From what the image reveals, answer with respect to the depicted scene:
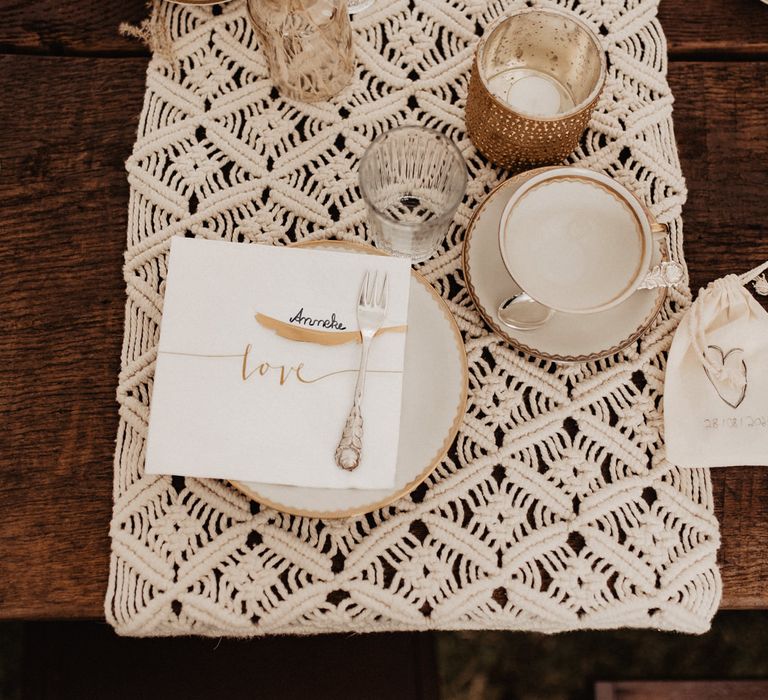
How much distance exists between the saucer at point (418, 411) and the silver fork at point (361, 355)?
4 cm

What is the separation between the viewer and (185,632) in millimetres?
614

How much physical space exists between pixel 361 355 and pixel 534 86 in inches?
14.1

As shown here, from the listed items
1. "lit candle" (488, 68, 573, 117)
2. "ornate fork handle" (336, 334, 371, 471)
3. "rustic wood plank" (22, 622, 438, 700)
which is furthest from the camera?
"rustic wood plank" (22, 622, 438, 700)

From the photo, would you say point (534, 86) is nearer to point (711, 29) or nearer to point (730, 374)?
point (711, 29)

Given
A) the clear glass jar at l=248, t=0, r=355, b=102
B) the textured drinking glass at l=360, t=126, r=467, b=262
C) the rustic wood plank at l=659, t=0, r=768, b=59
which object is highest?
the rustic wood plank at l=659, t=0, r=768, b=59

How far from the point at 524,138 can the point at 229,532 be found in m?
0.50

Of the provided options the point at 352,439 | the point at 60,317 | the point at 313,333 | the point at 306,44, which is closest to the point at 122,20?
the point at 306,44

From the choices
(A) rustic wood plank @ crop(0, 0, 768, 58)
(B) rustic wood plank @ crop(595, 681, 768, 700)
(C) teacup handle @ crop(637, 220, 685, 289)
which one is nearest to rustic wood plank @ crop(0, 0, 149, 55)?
(A) rustic wood plank @ crop(0, 0, 768, 58)

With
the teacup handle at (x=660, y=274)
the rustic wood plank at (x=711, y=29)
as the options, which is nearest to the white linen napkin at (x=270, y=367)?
the teacup handle at (x=660, y=274)

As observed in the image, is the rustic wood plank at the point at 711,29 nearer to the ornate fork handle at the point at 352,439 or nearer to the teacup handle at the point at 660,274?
the teacup handle at the point at 660,274

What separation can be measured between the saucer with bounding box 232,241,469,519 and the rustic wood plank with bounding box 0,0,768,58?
0.39m

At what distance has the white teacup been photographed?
0.60m

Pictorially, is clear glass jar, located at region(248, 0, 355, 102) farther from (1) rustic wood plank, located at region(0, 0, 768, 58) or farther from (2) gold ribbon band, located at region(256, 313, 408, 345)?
(2) gold ribbon band, located at region(256, 313, 408, 345)

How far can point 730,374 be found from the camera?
2.10ft
